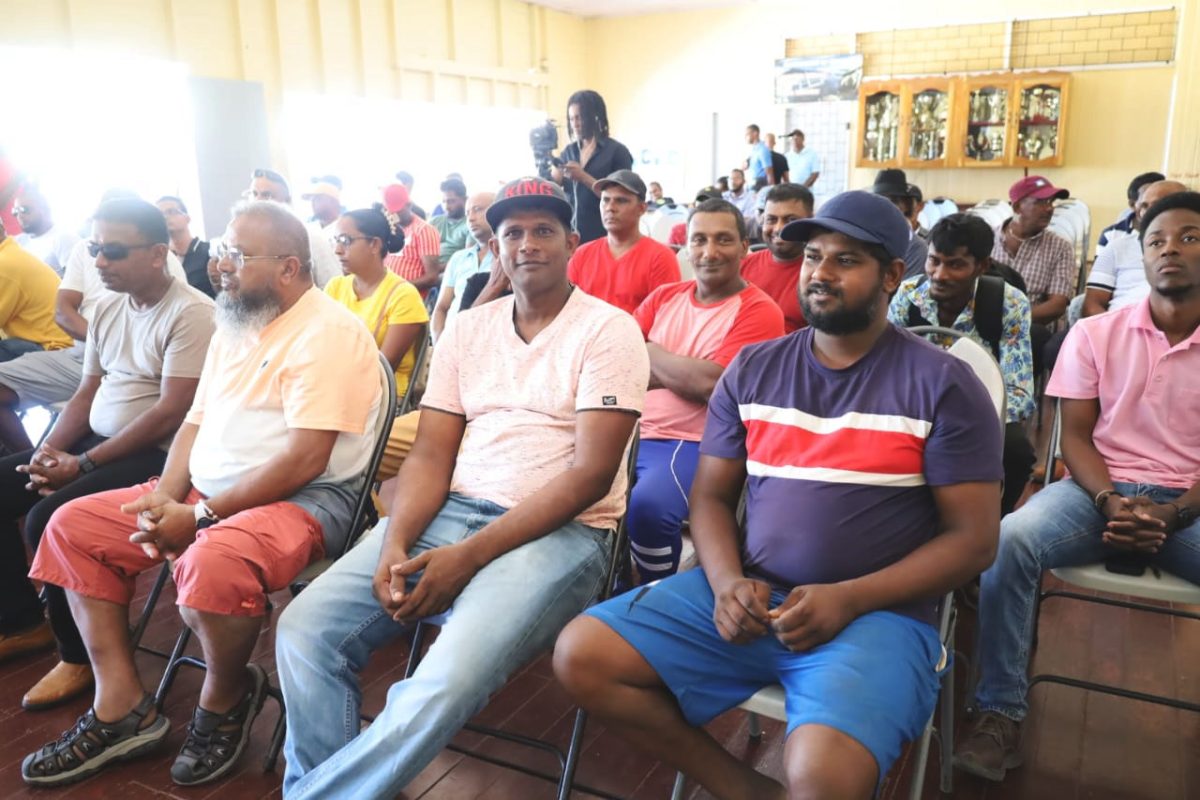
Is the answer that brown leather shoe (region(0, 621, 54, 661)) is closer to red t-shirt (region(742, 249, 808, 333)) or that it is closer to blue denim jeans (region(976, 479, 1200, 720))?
red t-shirt (region(742, 249, 808, 333))

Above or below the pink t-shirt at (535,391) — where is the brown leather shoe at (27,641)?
below

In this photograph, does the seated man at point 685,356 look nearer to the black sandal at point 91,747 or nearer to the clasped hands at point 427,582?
the clasped hands at point 427,582

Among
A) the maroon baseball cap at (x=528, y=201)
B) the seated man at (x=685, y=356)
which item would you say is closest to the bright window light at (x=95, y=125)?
the seated man at (x=685, y=356)

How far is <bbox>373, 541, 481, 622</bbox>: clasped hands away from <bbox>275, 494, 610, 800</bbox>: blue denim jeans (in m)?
0.03

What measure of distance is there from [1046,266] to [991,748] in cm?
340

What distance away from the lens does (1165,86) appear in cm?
1110

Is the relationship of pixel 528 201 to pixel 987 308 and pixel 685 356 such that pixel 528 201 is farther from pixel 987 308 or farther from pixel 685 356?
pixel 987 308

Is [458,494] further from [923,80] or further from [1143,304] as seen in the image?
[923,80]

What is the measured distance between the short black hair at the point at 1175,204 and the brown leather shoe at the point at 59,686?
3289 mm

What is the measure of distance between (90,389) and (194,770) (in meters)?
1.43

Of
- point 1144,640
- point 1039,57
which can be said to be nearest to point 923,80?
point 1039,57

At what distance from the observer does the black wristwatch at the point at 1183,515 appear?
2090 mm

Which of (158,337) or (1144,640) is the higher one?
(158,337)

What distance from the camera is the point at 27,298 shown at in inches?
161
